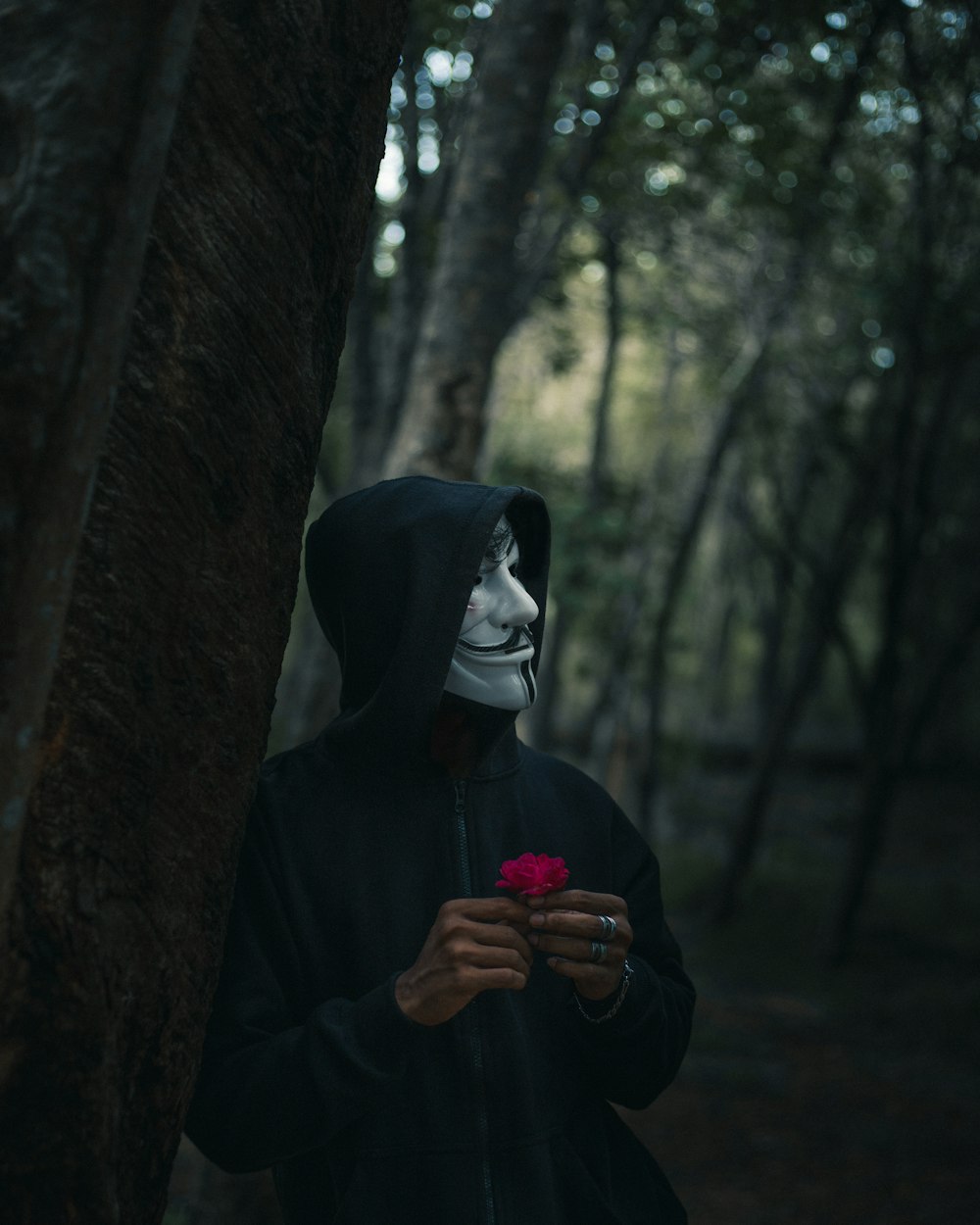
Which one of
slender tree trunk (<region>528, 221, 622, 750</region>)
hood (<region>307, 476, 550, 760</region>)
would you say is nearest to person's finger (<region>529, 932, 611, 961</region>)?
hood (<region>307, 476, 550, 760</region>)

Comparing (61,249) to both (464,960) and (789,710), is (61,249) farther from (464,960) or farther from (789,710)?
(789,710)

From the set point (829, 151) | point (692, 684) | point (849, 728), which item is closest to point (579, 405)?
point (692, 684)

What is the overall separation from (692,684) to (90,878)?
120 feet

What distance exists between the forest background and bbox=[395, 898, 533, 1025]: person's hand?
2.91 feet

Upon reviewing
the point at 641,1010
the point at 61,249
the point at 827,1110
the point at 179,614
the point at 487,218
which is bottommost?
the point at 827,1110

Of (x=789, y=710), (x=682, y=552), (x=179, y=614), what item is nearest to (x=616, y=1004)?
(x=179, y=614)

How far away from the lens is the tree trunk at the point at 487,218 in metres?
4.80

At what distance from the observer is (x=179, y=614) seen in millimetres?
1668

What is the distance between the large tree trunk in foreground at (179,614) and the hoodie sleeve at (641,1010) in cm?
70

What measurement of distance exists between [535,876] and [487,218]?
378cm

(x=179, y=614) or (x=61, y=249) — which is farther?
(x=179, y=614)

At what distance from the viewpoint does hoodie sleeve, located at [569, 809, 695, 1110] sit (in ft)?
6.58

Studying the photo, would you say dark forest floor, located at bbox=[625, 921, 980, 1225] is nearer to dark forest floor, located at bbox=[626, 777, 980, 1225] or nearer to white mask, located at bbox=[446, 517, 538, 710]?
dark forest floor, located at bbox=[626, 777, 980, 1225]

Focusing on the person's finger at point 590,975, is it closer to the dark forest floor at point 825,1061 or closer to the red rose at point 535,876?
the red rose at point 535,876
